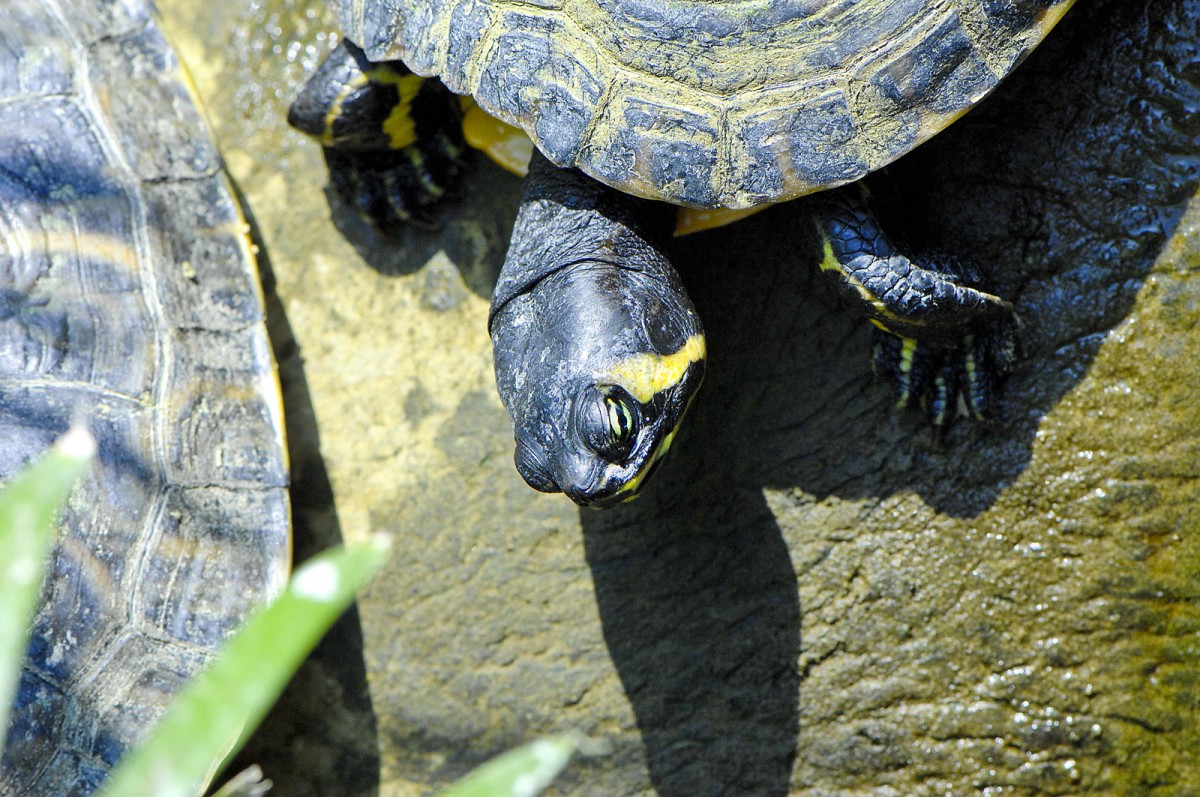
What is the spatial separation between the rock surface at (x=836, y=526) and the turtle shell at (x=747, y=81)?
0.51m

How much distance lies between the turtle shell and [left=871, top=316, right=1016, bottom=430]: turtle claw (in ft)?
2.34

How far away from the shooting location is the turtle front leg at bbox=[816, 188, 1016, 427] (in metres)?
3.03

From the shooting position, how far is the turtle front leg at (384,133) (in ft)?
12.4

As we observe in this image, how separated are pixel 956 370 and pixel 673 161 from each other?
1221mm

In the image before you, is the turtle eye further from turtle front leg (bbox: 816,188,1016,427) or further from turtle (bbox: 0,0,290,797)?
turtle (bbox: 0,0,290,797)

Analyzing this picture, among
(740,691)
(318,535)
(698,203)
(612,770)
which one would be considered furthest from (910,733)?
(318,535)

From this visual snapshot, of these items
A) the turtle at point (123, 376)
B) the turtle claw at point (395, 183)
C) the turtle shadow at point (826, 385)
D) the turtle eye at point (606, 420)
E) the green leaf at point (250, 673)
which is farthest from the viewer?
the turtle claw at point (395, 183)

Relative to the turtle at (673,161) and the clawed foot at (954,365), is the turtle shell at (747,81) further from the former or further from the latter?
the clawed foot at (954,365)

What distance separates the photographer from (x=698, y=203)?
2939mm

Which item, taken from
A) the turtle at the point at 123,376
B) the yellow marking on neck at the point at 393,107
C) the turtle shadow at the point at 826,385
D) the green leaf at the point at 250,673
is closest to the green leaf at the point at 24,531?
the green leaf at the point at 250,673

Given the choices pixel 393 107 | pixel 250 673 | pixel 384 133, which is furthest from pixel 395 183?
pixel 250 673

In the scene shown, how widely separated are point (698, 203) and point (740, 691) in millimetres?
1740

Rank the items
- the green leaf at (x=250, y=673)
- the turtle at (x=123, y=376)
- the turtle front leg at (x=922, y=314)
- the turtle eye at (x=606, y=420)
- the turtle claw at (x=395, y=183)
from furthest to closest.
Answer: the turtle claw at (x=395, y=183)
the turtle at (x=123, y=376)
the turtle front leg at (x=922, y=314)
the turtle eye at (x=606, y=420)
the green leaf at (x=250, y=673)

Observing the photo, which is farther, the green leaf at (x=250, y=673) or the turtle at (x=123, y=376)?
the turtle at (x=123, y=376)
